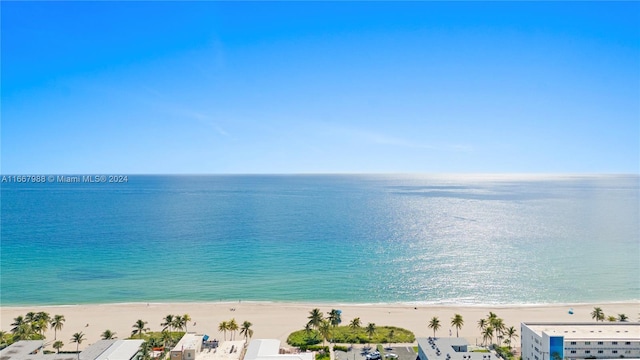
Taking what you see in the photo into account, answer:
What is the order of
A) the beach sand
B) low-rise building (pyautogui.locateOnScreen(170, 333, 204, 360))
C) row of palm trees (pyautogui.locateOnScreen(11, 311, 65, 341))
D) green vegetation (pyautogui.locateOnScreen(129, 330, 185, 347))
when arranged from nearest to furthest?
1. low-rise building (pyautogui.locateOnScreen(170, 333, 204, 360))
2. row of palm trees (pyautogui.locateOnScreen(11, 311, 65, 341))
3. green vegetation (pyautogui.locateOnScreen(129, 330, 185, 347))
4. the beach sand

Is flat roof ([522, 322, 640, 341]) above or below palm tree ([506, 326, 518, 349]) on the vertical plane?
above

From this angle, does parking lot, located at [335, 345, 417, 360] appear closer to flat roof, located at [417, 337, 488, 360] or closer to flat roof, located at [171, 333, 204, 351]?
flat roof, located at [417, 337, 488, 360]

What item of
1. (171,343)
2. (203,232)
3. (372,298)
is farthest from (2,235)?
(372,298)

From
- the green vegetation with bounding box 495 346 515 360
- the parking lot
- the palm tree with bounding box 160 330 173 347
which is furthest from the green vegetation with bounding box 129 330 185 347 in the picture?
the green vegetation with bounding box 495 346 515 360

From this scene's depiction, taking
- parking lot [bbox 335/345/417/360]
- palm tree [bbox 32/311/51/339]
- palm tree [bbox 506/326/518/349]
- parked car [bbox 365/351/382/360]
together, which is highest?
palm tree [bbox 32/311/51/339]

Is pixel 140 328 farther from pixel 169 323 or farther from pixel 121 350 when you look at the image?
pixel 121 350

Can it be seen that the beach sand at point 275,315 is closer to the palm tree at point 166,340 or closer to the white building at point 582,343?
the palm tree at point 166,340

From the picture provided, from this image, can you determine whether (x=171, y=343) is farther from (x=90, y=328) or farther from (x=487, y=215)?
(x=487, y=215)
